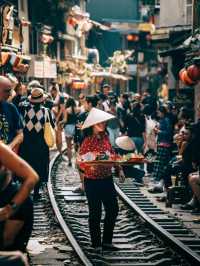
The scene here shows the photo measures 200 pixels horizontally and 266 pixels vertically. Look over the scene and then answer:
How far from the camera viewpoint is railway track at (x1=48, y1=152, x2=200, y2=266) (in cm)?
1089

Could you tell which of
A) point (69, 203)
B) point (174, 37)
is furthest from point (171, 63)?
point (69, 203)

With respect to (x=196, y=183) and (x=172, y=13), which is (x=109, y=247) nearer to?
(x=196, y=183)

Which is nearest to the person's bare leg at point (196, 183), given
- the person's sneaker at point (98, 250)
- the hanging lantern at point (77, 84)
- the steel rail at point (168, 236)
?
the steel rail at point (168, 236)

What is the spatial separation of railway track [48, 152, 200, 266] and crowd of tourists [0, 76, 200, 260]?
41 cm

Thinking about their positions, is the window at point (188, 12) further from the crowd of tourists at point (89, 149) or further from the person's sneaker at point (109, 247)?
the person's sneaker at point (109, 247)

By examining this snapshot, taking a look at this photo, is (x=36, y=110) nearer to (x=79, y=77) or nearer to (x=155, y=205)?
(x=155, y=205)

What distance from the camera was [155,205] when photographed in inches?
633

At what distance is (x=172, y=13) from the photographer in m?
31.9

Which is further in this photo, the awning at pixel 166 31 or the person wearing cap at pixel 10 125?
the awning at pixel 166 31

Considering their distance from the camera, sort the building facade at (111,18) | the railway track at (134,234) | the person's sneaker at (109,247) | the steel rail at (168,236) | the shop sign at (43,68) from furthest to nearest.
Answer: the building facade at (111,18)
the shop sign at (43,68)
the person's sneaker at (109,247)
the railway track at (134,234)
the steel rail at (168,236)

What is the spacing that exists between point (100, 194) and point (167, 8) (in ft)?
71.2

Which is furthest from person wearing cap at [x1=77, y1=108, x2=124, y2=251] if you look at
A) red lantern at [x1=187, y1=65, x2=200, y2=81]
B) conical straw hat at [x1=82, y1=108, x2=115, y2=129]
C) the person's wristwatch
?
red lantern at [x1=187, y1=65, x2=200, y2=81]

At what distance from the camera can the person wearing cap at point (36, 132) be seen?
51.1 ft

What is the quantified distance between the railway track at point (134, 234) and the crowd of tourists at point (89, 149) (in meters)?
0.41
